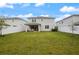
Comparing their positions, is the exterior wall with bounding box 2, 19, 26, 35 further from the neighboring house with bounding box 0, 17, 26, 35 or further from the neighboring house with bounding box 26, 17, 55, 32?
the neighboring house with bounding box 26, 17, 55, 32

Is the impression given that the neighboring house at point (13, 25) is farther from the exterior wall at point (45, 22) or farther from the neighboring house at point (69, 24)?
the neighboring house at point (69, 24)

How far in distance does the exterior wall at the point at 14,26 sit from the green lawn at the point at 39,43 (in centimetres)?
9

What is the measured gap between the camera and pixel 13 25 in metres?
3.96

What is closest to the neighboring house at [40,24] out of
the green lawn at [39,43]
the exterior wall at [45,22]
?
the exterior wall at [45,22]

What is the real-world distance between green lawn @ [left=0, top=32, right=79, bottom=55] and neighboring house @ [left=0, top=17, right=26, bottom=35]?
0.09 m

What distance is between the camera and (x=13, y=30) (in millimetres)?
3936

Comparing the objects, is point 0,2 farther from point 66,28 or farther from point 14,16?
point 66,28

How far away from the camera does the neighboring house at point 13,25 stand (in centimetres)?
393

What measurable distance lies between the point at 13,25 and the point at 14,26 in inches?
1.2

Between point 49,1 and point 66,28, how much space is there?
2.19 feet

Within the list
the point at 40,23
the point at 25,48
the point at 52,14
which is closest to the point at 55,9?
the point at 52,14

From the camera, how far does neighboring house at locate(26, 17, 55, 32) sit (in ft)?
13.0

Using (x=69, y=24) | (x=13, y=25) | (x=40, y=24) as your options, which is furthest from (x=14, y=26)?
(x=69, y=24)

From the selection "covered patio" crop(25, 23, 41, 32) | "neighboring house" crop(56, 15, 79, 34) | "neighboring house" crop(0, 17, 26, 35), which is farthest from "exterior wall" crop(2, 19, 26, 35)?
"neighboring house" crop(56, 15, 79, 34)
